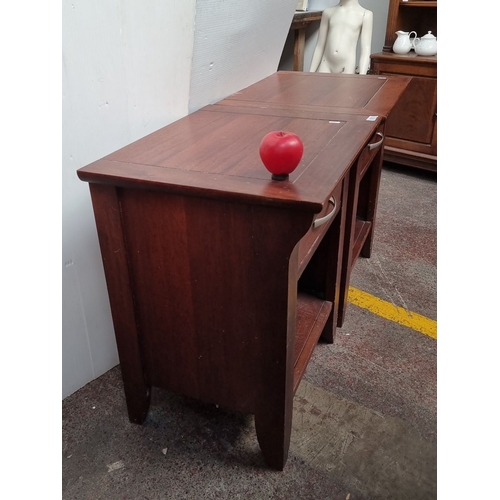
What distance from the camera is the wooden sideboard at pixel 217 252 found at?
2.85 feet

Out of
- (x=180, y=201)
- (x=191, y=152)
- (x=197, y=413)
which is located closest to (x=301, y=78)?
(x=191, y=152)

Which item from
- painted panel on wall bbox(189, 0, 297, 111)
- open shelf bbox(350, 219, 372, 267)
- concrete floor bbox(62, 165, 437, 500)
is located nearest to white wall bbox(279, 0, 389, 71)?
painted panel on wall bbox(189, 0, 297, 111)

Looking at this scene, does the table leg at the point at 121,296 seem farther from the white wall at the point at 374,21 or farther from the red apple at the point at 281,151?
the white wall at the point at 374,21

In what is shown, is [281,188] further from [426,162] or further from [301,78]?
[426,162]

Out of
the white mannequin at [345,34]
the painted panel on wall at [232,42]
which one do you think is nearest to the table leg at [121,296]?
the painted panel on wall at [232,42]

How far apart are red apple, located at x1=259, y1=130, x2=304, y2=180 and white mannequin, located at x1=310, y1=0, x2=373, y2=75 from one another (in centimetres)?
176

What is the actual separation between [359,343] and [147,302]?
0.82m

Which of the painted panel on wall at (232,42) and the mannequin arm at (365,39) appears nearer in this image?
the painted panel on wall at (232,42)

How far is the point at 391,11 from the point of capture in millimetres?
2734

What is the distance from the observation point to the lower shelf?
A: 119cm

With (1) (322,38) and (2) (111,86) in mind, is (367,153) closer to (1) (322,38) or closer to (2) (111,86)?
(2) (111,86)

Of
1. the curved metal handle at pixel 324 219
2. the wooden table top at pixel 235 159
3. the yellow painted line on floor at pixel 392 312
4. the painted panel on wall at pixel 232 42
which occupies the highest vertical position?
the painted panel on wall at pixel 232 42

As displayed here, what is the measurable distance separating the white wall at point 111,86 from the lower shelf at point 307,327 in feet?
1.84

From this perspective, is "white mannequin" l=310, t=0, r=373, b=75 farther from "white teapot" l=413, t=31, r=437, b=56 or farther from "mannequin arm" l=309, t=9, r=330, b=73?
"white teapot" l=413, t=31, r=437, b=56
